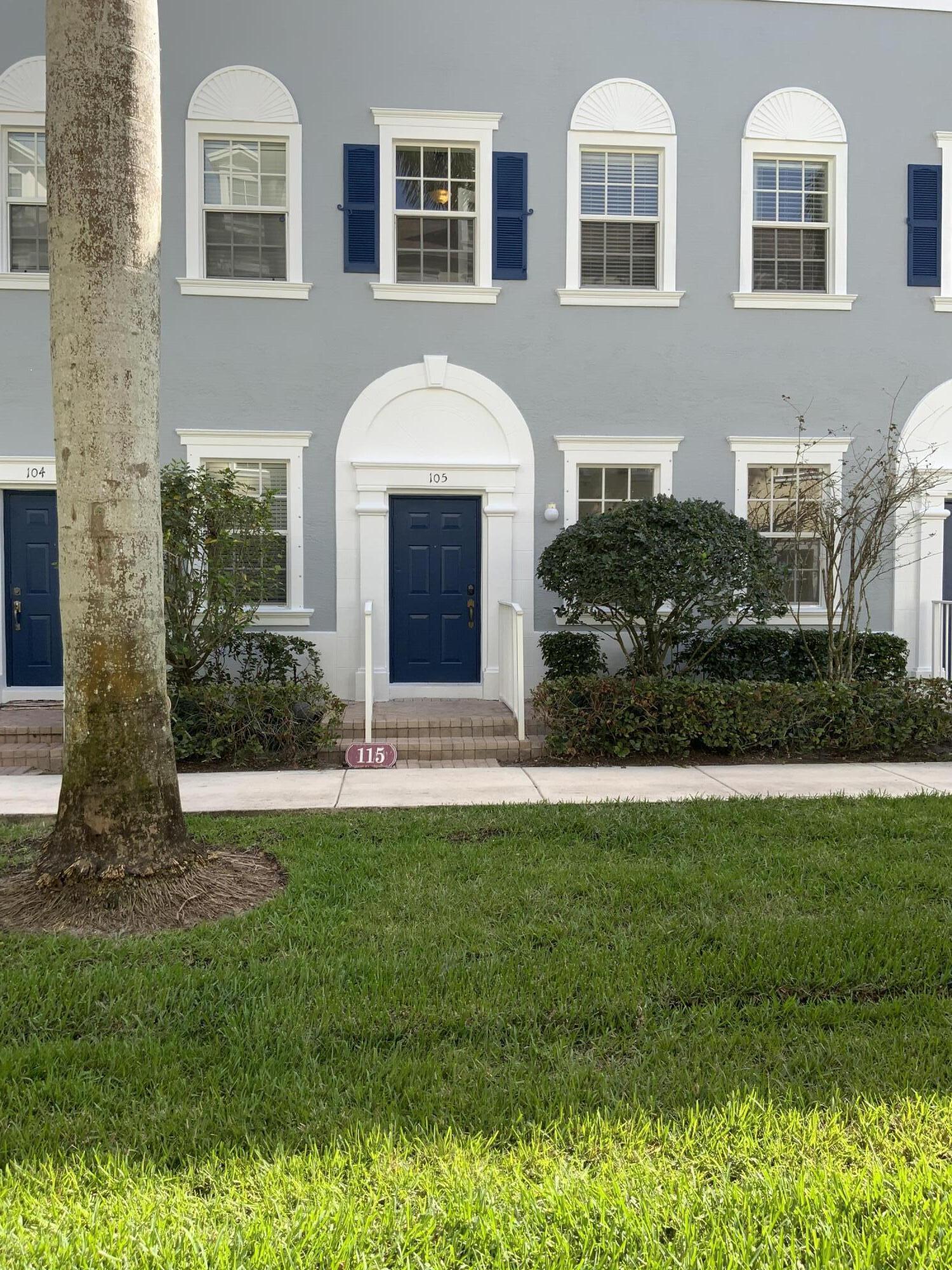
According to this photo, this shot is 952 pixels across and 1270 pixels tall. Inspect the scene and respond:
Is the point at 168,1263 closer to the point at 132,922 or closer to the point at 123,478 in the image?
the point at 132,922

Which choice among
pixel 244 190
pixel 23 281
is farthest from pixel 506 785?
pixel 23 281

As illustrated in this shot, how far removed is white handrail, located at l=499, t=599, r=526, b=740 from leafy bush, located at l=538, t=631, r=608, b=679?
31 centimetres

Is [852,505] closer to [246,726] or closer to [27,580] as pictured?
[246,726]

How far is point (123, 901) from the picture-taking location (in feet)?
12.8

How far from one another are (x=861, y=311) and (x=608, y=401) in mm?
2840

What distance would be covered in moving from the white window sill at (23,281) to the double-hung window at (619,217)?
530 cm

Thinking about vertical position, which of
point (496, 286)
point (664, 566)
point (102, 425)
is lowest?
point (664, 566)

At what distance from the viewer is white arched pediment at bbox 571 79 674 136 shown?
9.09m

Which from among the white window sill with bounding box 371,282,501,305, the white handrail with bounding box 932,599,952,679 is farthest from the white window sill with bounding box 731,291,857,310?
the white handrail with bounding box 932,599,952,679

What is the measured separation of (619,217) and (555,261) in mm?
823

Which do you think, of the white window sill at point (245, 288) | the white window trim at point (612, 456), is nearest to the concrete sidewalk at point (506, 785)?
the white window trim at point (612, 456)

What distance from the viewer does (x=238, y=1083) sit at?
2.61m

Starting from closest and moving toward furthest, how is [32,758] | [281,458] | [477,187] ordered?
[32,758] < [281,458] < [477,187]

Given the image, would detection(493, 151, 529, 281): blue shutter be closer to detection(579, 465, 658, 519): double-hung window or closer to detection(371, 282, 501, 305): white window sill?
detection(371, 282, 501, 305): white window sill
